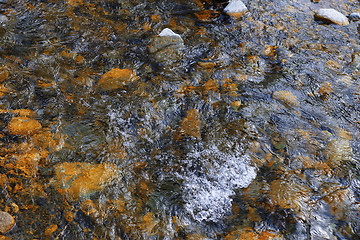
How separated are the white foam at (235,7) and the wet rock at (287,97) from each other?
2.00m

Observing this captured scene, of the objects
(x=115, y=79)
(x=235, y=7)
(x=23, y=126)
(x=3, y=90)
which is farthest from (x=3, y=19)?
(x=235, y=7)

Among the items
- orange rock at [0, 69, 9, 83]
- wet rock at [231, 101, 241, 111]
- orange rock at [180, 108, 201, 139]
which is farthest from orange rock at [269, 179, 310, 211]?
orange rock at [0, 69, 9, 83]

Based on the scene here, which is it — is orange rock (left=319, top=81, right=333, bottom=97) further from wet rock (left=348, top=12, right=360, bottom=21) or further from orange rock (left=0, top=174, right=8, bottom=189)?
orange rock (left=0, top=174, right=8, bottom=189)

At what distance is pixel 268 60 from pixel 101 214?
316 cm

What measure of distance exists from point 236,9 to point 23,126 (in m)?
3.88

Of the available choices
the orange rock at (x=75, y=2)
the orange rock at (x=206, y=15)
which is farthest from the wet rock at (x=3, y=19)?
the orange rock at (x=206, y=15)

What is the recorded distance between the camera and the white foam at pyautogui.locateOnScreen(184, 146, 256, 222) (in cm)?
256

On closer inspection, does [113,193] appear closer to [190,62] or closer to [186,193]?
[186,193]

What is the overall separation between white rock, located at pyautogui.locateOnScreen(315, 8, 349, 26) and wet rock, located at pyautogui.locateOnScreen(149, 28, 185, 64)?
267cm

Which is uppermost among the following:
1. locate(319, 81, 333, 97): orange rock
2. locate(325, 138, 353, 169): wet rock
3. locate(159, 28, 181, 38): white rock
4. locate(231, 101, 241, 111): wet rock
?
locate(159, 28, 181, 38): white rock

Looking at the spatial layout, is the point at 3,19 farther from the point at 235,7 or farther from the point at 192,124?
the point at 235,7

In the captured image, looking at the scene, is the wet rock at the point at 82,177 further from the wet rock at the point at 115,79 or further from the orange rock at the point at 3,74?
the orange rock at the point at 3,74

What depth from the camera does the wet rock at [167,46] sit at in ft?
13.3

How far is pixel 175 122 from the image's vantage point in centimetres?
329
